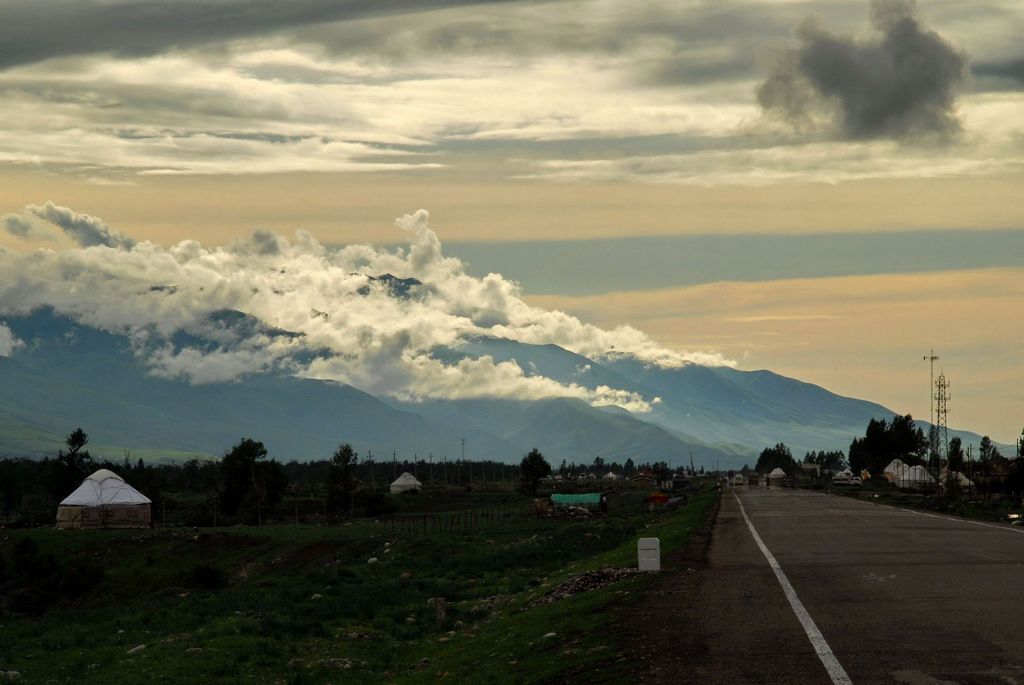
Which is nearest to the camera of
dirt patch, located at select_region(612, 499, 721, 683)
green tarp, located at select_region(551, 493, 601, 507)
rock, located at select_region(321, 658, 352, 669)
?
dirt patch, located at select_region(612, 499, 721, 683)

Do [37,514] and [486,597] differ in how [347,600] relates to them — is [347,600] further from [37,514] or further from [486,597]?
[37,514]

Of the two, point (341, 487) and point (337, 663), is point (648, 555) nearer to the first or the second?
point (337, 663)

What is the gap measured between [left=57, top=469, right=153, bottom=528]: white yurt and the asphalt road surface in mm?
89845

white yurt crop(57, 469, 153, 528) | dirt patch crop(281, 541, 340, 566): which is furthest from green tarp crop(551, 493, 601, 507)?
dirt patch crop(281, 541, 340, 566)

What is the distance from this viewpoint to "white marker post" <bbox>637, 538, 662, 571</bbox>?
→ 110 ft

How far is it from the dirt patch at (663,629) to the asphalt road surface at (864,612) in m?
0.18

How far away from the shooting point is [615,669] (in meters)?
19.0

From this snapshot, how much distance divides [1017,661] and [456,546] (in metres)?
54.7

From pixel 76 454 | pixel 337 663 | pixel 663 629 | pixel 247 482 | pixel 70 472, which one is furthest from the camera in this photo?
pixel 76 454

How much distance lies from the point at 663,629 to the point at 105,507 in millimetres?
107586

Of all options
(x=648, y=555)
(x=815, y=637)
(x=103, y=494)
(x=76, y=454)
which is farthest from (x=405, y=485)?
(x=815, y=637)

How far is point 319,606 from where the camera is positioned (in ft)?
149

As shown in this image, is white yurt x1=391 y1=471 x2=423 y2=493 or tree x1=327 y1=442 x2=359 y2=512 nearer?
tree x1=327 y1=442 x2=359 y2=512

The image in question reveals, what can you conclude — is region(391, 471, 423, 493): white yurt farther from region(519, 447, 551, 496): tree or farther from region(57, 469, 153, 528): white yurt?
region(57, 469, 153, 528): white yurt
